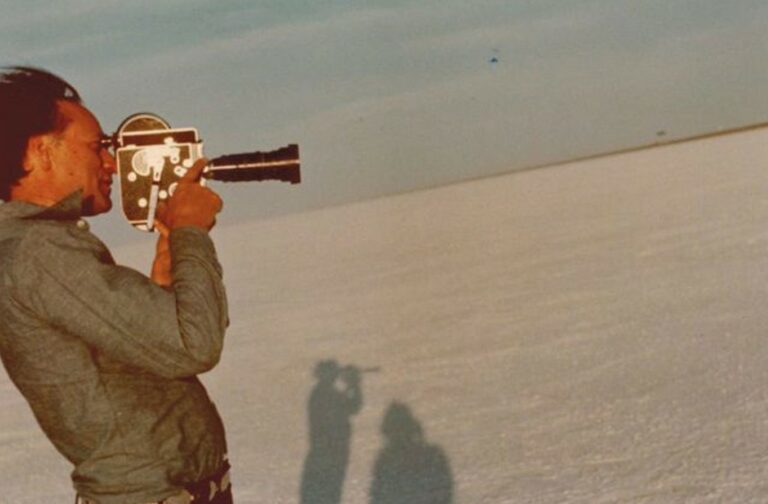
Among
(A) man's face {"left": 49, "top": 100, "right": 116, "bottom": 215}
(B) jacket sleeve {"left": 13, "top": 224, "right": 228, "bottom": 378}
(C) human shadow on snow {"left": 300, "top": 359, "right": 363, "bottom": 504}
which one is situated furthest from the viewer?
(C) human shadow on snow {"left": 300, "top": 359, "right": 363, "bottom": 504}

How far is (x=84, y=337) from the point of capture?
52.3 inches

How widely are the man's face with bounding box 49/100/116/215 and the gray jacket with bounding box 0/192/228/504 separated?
4cm

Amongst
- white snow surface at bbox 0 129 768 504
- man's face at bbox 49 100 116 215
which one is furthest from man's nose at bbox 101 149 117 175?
white snow surface at bbox 0 129 768 504

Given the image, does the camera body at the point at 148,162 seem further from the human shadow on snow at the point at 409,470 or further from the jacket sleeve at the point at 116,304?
the human shadow on snow at the point at 409,470

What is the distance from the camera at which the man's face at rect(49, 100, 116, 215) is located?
4.65 feet

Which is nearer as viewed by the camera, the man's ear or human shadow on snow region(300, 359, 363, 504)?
the man's ear

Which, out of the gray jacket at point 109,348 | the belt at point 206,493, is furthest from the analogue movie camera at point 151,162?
the belt at point 206,493

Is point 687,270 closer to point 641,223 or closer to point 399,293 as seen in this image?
point 399,293

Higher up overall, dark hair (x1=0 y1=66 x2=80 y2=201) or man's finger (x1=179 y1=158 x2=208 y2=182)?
dark hair (x1=0 y1=66 x2=80 y2=201)

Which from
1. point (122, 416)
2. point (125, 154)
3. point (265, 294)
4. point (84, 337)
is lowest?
point (265, 294)

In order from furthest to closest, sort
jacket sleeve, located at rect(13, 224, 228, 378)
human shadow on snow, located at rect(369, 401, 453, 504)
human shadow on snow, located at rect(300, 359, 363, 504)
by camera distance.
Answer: human shadow on snow, located at rect(300, 359, 363, 504) → human shadow on snow, located at rect(369, 401, 453, 504) → jacket sleeve, located at rect(13, 224, 228, 378)

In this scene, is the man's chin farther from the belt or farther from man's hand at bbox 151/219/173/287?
the belt

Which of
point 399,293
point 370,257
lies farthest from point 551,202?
point 399,293

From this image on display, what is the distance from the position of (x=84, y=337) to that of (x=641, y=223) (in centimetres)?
1534
